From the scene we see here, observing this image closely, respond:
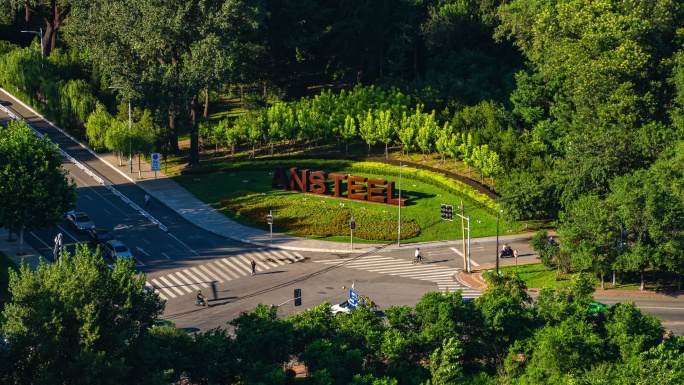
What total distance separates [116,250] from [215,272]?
32.4 ft

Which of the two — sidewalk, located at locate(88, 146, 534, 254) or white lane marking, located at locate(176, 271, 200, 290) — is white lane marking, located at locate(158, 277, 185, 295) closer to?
white lane marking, located at locate(176, 271, 200, 290)

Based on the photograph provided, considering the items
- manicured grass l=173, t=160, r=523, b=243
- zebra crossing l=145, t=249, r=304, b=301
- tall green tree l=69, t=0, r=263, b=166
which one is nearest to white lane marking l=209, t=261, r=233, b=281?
zebra crossing l=145, t=249, r=304, b=301

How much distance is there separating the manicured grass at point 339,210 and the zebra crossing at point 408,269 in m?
5.00

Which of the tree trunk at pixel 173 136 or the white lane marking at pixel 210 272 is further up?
the tree trunk at pixel 173 136

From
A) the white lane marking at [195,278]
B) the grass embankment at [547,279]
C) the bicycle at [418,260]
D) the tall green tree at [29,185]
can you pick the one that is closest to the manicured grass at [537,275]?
the grass embankment at [547,279]

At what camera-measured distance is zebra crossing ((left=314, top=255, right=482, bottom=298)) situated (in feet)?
347

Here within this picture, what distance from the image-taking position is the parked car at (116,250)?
354 feet

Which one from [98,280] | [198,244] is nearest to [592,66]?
[198,244]

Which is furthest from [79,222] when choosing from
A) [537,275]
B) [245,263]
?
[537,275]

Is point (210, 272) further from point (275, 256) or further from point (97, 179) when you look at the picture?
point (97, 179)

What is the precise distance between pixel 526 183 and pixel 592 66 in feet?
61.5

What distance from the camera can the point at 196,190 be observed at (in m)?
130

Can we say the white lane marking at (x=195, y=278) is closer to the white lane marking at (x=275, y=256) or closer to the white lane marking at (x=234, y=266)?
the white lane marking at (x=234, y=266)

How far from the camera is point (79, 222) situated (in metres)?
116
